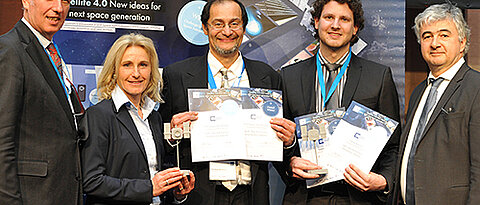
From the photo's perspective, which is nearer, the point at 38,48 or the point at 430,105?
the point at 38,48

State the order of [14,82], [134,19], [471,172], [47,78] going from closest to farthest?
[14,82] < [47,78] < [471,172] < [134,19]

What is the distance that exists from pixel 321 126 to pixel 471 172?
997 millimetres

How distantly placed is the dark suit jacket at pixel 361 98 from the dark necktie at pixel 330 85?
0.05 m

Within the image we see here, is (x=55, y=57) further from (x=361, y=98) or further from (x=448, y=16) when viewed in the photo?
(x=448, y=16)

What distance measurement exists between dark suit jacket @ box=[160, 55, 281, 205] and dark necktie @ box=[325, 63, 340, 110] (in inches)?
15.7

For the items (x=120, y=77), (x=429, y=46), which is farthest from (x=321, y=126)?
(x=120, y=77)

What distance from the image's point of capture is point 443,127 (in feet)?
10.6

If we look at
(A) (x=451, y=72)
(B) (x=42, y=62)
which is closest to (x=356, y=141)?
(A) (x=451, y=72)

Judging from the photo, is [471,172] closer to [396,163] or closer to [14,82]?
[396,163]

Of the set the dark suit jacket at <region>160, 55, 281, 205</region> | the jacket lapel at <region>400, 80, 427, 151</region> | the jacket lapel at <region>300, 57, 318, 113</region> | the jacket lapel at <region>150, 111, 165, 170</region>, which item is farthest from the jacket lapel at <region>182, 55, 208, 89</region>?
the jacket lapel at <region>400, 80, 427, 151</region>

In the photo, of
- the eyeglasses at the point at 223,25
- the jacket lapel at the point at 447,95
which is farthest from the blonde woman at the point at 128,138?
the jacket lapel at the point at 447,95

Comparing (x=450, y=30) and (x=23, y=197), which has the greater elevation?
(x=450, y=30)

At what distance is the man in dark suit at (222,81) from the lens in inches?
134

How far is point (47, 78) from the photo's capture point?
9.16 ft
